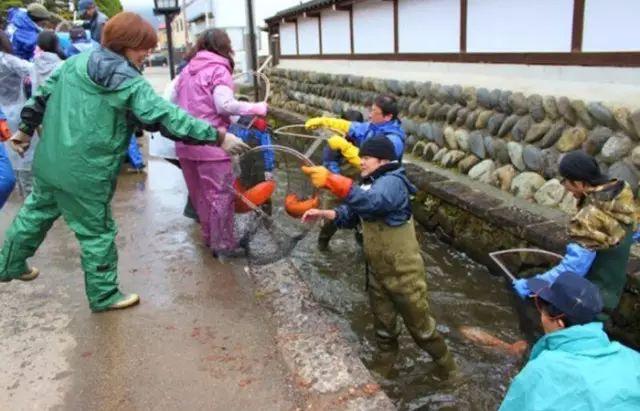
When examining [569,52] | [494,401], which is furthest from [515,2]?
[494,401]

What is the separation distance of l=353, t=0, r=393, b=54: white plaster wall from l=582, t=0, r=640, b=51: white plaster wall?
17.8 ft

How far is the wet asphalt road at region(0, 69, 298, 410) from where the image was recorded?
3.00m

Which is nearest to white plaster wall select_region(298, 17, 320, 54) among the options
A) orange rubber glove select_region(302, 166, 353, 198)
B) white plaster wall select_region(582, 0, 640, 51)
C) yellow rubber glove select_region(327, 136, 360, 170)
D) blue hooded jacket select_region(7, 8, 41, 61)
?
blue hooded jacket select_region(7, 8, 41, 61)

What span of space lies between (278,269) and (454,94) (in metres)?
4.81

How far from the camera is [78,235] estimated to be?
3760 mm

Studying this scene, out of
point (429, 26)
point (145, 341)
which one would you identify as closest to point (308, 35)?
point (429, 26)

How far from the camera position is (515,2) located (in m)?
7.46

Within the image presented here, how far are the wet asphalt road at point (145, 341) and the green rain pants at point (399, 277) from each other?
0.82 m

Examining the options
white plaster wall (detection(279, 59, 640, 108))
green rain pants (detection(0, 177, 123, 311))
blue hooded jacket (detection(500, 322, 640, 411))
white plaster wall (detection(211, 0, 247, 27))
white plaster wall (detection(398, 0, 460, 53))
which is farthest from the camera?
white plaster wall (detection(211, 0, 247, 27))

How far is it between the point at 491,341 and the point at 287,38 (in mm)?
16700

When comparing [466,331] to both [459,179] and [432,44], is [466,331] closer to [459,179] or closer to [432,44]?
[459,179]

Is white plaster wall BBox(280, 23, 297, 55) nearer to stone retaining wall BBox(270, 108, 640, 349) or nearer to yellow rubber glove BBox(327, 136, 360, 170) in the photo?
stone retaining wall BBox(270, 108, 640, 349)

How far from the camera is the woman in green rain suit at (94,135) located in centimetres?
350

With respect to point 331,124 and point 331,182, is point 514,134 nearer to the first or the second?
point 331,124
